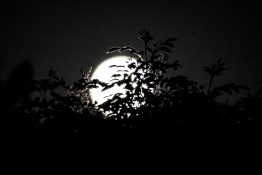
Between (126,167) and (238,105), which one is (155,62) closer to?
(238,105)

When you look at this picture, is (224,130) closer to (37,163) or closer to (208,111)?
(208,111)

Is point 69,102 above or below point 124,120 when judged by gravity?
above

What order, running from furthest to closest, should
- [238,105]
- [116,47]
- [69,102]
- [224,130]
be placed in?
[116,47] < [69,102] < [238,105] < [224,130]

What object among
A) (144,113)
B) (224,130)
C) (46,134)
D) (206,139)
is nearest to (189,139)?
(206,139)

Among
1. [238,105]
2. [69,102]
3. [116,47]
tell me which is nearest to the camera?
[238,105]

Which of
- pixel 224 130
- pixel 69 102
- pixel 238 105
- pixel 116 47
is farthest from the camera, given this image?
pixel 116 47

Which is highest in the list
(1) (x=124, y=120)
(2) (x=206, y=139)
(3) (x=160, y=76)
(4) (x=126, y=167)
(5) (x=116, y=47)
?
(5) (x=116, y=47)

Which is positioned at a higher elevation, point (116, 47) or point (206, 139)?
point (116, 47)

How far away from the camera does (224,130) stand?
10.6ft

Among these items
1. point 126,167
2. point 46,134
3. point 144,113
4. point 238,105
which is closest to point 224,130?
point 238,105

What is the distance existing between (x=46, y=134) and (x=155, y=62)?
6.27 ft

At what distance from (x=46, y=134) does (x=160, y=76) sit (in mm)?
1838

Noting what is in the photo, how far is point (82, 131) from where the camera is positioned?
133 inches

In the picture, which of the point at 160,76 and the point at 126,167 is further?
the point at 160,76
